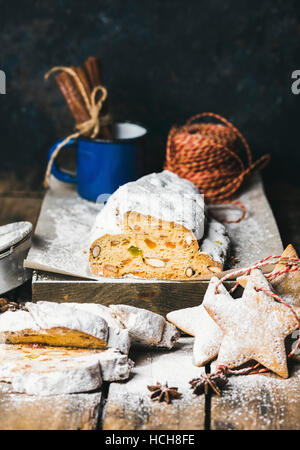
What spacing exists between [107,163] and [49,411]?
1.07m

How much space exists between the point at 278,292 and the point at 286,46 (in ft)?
4.19

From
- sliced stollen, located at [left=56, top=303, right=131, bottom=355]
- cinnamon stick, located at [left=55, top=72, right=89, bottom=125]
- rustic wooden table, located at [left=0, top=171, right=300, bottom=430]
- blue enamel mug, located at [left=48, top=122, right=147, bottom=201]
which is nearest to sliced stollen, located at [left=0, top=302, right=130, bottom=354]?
sliced stollen, located at [left=56, top=303, right=131, bottom=355]

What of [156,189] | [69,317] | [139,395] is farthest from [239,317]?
[156,189]

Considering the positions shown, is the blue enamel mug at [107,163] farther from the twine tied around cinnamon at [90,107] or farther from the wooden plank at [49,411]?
the wooden plank at [49,411]

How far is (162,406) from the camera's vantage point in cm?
139

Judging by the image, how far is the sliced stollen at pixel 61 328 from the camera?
1465mm

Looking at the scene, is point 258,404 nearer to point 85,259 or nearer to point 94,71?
point 85,259

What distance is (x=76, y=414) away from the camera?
1360 mm

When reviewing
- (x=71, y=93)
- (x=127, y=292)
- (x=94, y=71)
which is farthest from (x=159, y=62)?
(x=127, y=292)

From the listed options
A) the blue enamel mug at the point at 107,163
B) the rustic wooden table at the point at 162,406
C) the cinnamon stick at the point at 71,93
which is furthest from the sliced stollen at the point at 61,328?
the cinnamon stick at the point at 71,93

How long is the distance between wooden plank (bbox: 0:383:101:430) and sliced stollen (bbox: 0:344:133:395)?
2 centimetres

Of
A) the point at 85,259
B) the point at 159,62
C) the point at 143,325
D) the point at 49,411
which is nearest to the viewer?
the point at 49,411

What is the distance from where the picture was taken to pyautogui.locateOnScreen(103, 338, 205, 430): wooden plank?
134 cm

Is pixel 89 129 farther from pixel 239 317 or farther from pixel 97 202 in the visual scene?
pixel 239 317
